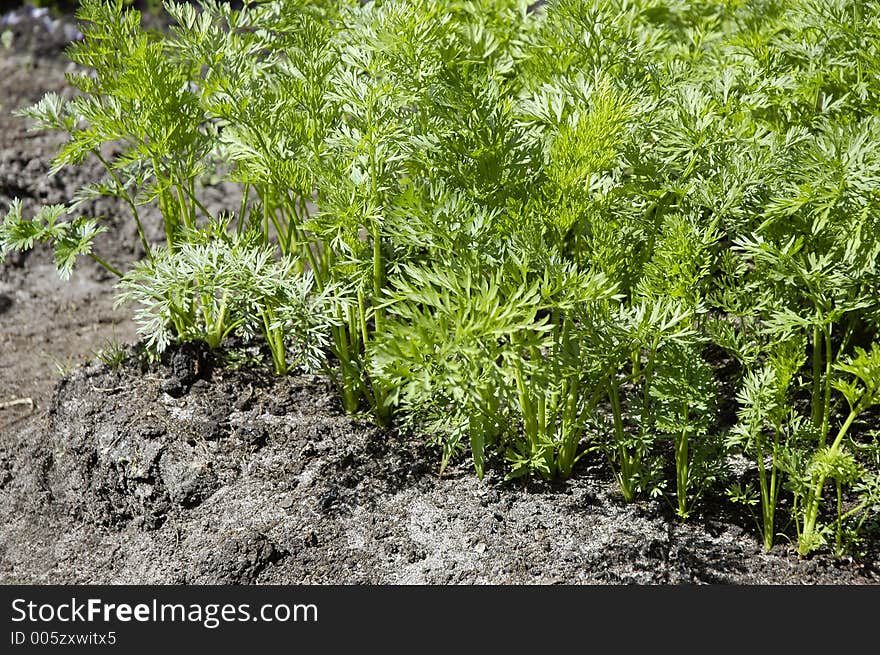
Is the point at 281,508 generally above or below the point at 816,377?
below

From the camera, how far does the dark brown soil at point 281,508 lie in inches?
79.2

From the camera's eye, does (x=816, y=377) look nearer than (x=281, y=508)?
Yes

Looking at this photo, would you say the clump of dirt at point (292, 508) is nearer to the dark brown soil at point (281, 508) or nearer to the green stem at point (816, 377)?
the dark brown soil at point (281, 508)

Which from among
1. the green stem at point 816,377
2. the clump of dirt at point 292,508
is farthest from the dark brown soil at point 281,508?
the green stem at point 816,377

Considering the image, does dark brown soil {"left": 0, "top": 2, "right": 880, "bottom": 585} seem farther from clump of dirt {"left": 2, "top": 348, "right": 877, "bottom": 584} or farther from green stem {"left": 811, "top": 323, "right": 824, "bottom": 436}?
green stem {"left": 811, "top": 323, "right": 824, "bottom": 436}

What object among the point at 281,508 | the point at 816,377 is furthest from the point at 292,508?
the point at 816,377

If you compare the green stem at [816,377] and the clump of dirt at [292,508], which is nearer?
the green stem at [816,377]

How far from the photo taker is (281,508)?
216 centimetres

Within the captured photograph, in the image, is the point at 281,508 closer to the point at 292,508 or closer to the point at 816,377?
the point at 292,508

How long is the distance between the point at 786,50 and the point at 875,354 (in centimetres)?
88

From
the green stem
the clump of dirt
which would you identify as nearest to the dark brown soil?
the clump of dirt

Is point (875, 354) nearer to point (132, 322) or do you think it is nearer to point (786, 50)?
point (786, 50)

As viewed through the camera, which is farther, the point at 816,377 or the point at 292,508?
the point at 292,508

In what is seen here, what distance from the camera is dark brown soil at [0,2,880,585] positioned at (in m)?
2.01
